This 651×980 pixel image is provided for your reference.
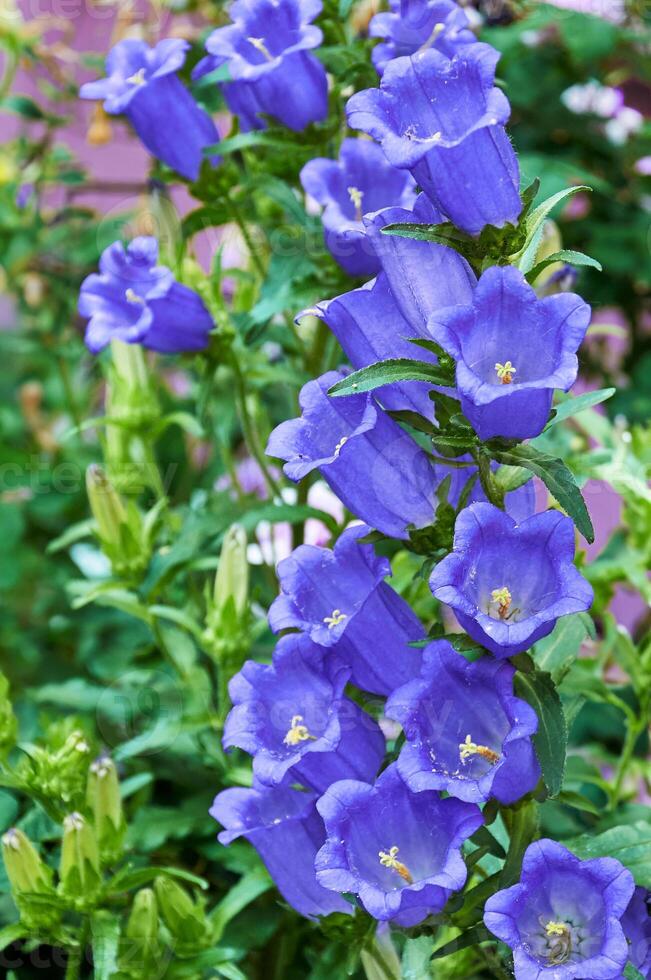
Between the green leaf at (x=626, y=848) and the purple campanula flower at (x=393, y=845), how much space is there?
108 mm

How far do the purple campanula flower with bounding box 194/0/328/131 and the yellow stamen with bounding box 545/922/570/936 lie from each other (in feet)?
2.23

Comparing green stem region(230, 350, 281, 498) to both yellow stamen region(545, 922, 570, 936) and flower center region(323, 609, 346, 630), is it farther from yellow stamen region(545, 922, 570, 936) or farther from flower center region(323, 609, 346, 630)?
yellow stamen region(545, 922, 570, 936)

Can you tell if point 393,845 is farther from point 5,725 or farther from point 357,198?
point 357,198

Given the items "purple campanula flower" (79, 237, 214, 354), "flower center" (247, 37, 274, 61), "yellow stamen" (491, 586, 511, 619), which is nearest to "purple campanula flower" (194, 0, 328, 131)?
"flower center" (247, 37, 274, 61)

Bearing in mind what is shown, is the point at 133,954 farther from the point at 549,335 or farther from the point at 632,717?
the point at 549,335

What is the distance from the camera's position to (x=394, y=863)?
0.77 metres

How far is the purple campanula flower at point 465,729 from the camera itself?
2.40 feet

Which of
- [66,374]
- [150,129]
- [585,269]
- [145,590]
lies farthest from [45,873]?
[585,269]

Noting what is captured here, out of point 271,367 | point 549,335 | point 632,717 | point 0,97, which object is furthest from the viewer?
point 0,97

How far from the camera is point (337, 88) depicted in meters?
1.13

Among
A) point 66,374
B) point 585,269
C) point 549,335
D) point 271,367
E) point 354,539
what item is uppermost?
point 549,335

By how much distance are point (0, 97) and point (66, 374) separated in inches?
15.7

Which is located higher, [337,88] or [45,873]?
[337,88]

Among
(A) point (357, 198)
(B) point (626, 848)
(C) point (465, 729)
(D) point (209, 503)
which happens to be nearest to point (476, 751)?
(C) point (465, 729)
